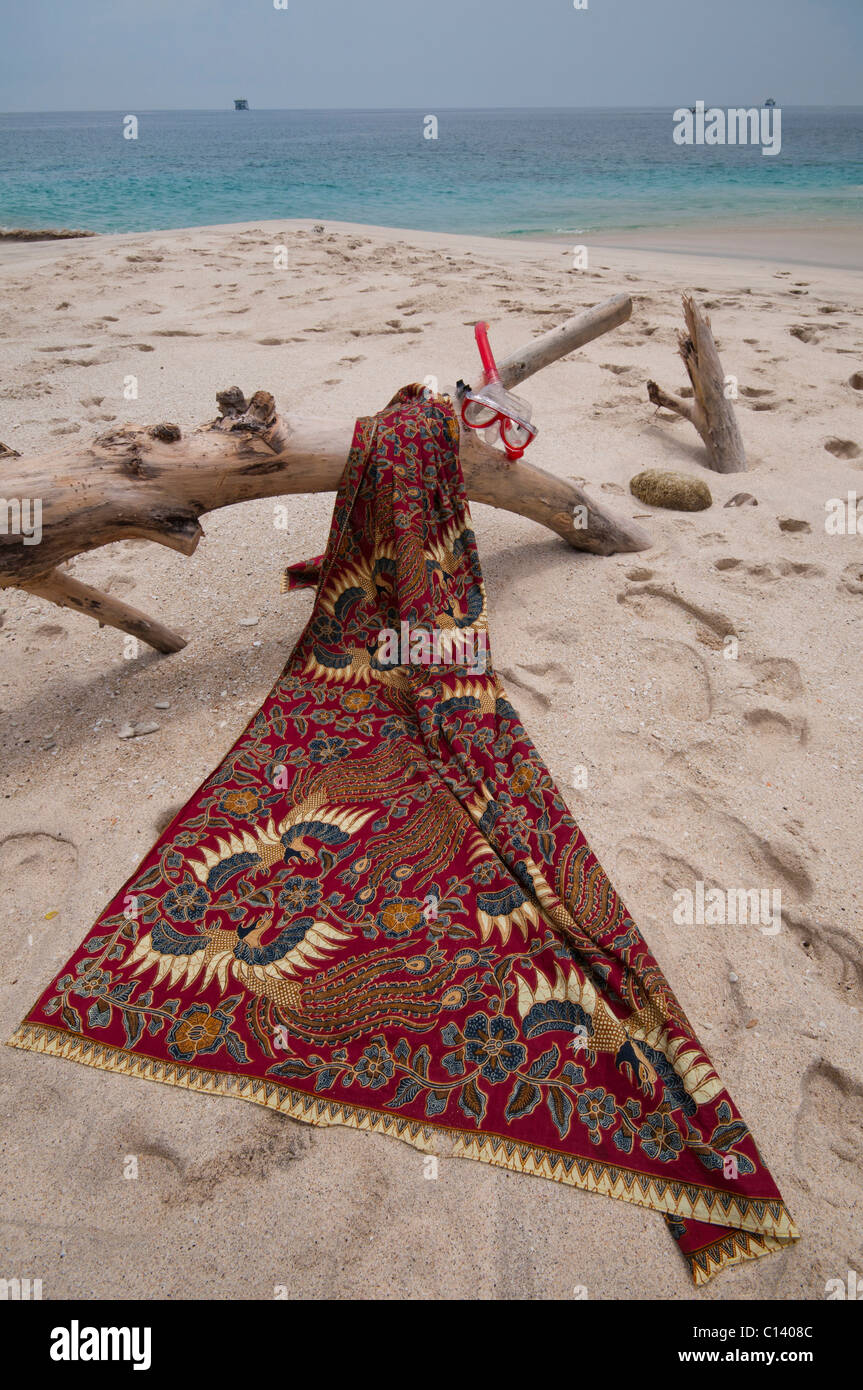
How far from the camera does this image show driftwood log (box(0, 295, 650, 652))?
237 centimetres

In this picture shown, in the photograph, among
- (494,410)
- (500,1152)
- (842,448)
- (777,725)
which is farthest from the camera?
(842,448)

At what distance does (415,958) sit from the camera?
6.24ft

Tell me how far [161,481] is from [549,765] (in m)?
1.55

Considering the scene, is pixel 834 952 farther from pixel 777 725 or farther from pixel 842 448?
pixel 842 448

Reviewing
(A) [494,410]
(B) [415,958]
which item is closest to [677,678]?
(A) [494,410]

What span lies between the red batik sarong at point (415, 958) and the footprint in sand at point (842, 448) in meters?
2.81

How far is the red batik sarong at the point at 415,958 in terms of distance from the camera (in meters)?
1.60

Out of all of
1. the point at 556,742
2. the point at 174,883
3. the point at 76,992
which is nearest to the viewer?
the point at 76,992

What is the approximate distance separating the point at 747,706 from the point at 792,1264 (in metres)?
1.65

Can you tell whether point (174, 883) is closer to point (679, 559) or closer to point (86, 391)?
point (679, 559)

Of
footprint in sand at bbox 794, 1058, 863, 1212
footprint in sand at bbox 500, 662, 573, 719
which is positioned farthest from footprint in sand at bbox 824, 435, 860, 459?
footprint in sand at bbox 794, 1058, 863, 1212

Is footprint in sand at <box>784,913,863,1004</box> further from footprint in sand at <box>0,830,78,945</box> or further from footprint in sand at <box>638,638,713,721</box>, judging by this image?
footprint in sand at <box>0,830,78,945</box>

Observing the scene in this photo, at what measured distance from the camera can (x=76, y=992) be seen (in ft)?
6.07
